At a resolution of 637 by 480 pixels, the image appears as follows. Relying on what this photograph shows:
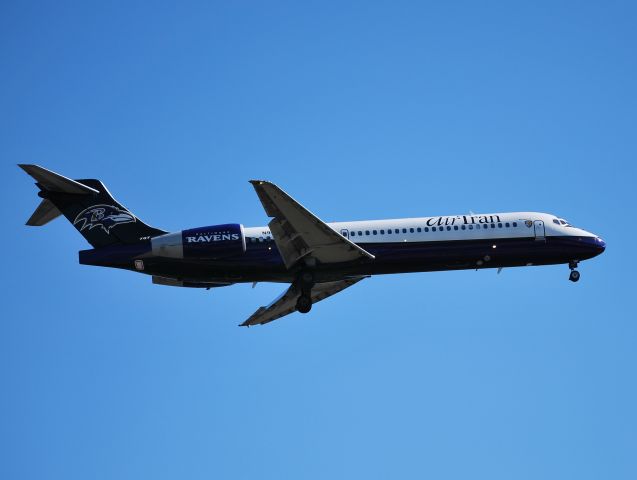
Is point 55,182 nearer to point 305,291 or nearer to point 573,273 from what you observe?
point 305,291

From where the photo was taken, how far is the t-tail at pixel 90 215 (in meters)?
36.4

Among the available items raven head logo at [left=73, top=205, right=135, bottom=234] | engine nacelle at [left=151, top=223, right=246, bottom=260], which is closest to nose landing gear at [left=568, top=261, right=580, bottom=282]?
engine nacelle at [left=151, top=223, right=246, bottom=260]

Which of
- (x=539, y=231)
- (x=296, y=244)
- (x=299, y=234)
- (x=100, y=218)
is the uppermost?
(x=100, y=218)

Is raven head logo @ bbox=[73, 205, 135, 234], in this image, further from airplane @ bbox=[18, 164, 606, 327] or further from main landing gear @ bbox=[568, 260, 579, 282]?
main landing gear @ bbox=[568, 260, 579, 282]

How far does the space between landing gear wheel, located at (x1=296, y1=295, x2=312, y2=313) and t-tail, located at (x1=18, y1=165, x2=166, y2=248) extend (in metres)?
5.78

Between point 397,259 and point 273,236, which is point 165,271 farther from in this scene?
point 397,259

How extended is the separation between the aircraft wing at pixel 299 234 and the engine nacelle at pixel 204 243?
1503mm

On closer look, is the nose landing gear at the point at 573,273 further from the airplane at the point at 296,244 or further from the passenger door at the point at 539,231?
the passenger door at the point at 539,231

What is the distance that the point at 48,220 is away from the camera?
3653 cm

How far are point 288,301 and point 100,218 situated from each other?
8.63 m

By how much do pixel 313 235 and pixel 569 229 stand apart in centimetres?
1078

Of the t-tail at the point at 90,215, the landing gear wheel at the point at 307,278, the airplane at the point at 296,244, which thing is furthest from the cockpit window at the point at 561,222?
the t-tail at the point at 90,215

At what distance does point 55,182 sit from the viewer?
3594cm

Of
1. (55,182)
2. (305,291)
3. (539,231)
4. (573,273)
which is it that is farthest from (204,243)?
(573,273)
